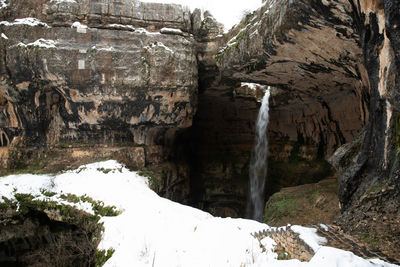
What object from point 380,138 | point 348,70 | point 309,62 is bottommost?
point 380,138

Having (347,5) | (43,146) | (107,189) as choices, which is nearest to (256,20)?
(347,5)

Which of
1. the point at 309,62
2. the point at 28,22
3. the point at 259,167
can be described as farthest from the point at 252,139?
the point at 28,22

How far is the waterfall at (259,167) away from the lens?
1507 cm

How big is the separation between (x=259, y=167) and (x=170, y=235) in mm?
12176

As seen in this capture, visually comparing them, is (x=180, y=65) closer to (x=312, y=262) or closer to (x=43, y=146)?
(x=43, y=146)

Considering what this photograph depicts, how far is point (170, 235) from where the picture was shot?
193 inches

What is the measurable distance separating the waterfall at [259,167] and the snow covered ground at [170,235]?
9132 millimetres

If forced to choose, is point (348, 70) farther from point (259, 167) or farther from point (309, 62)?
point (259, 167)

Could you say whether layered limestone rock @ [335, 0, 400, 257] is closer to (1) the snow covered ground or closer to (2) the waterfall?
(1) the snow covered ground

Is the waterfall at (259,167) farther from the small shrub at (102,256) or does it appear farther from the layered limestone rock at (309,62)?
the small shrub at (102,256)

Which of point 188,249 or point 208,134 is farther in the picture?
point 208,134

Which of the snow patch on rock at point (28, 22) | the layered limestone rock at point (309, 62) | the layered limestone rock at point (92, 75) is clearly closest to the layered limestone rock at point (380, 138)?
the layered limestone rock at point (309, 62)

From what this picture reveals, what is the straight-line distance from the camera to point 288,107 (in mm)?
13492

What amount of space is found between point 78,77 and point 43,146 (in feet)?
12.4
